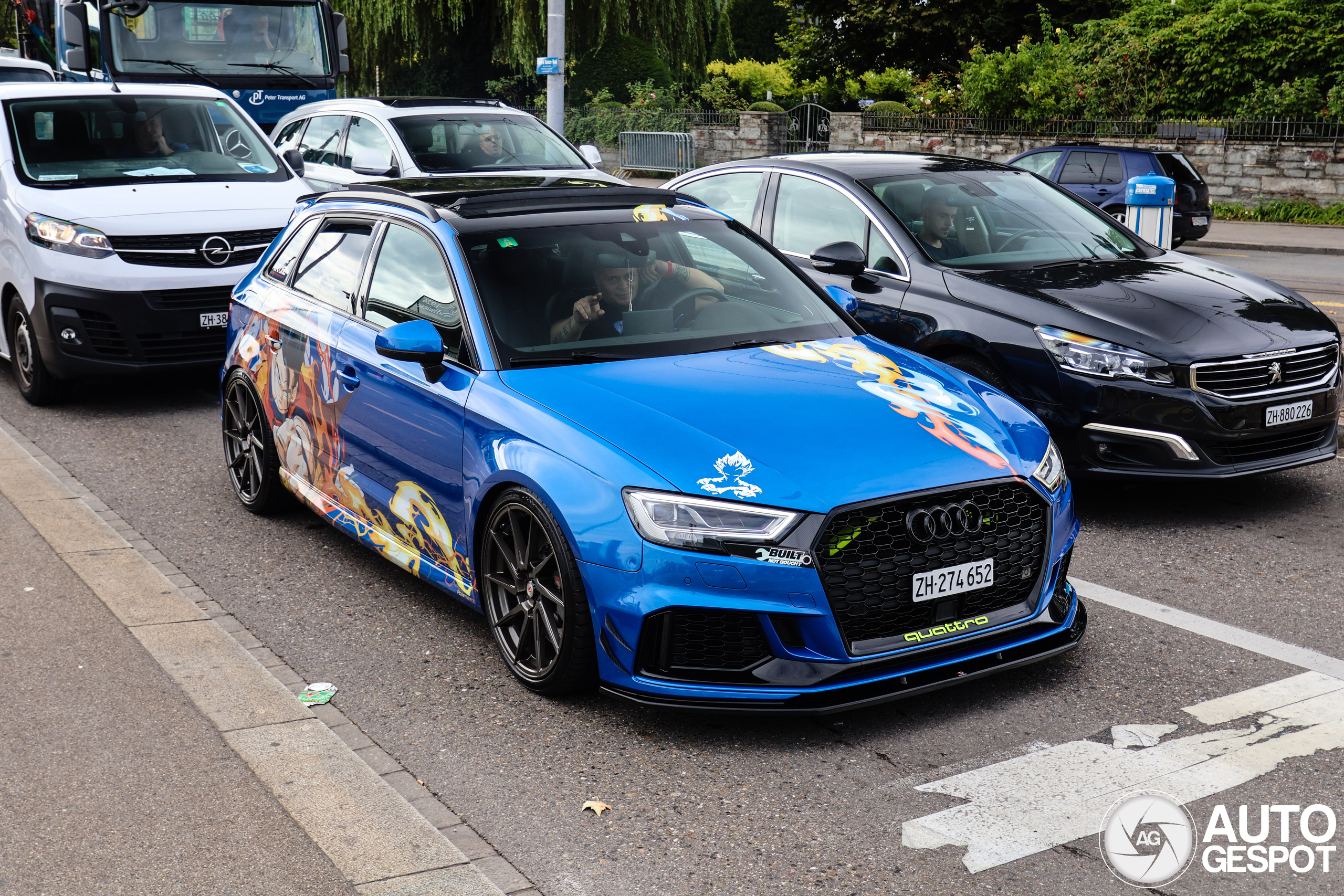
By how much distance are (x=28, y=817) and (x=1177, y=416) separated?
4917 millimetres

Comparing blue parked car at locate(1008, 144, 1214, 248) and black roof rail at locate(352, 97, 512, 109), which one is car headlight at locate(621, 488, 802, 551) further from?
blue parked car at locate(1008, 144, 1214, 248)

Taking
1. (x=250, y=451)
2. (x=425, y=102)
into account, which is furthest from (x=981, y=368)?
(x=425, y=102)

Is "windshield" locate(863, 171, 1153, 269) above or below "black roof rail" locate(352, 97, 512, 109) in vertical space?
below

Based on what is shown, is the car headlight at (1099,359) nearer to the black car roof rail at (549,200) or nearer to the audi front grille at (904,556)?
the black car roof rail at (549,200)

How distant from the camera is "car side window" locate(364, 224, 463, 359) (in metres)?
4.98

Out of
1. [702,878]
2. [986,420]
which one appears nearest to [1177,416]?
[986,420]

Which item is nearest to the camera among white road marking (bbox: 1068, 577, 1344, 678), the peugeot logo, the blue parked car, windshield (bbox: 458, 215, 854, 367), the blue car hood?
the blue car hood

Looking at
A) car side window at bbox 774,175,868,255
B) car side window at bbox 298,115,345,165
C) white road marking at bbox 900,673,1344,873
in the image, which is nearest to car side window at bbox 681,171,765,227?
car side window at bbox 774,175,868,255

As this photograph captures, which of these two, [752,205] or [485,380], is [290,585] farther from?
[752,205]

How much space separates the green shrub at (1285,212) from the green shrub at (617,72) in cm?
1692

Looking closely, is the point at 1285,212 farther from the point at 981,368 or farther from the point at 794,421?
the point at 794,421

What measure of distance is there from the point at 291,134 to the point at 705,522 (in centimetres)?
1152

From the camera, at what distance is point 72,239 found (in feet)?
28.8

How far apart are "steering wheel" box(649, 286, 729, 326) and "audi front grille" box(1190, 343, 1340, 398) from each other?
237 centimetres
